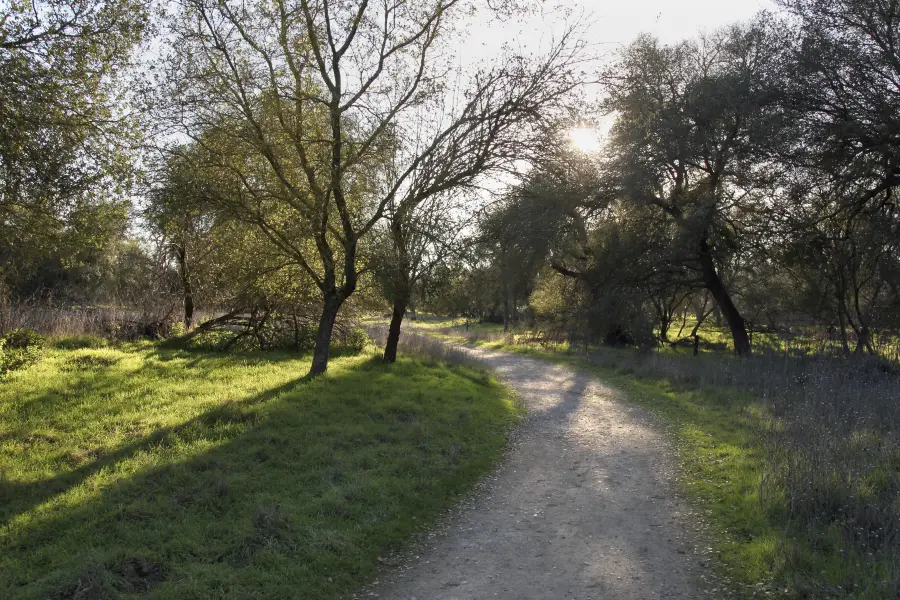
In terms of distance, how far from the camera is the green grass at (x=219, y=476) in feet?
16.8

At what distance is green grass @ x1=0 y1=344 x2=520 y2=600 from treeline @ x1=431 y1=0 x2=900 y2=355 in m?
5.36

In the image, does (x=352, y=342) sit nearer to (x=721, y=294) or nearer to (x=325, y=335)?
(x=325, y=335)

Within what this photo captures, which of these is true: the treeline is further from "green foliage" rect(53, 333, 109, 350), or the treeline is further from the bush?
"green foliage" rect(53, 333, 109, 350)

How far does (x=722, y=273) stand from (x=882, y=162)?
Answer: 7686mm

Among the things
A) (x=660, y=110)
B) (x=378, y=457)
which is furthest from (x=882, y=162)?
(x=378, y=457)

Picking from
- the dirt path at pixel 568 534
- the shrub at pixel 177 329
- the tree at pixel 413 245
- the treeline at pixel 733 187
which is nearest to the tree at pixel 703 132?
the treeline at pixel 733 187

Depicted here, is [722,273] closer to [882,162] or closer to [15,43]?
[882,162]

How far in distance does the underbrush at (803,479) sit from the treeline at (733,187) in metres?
6.71

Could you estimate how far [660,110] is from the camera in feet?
65.6

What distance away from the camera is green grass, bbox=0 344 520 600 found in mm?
5113

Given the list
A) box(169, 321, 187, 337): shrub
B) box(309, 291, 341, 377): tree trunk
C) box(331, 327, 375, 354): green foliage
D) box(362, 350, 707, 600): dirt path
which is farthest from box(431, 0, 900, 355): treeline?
box(169, 321, 187, 337): shrub

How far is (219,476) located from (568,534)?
4.17 meters

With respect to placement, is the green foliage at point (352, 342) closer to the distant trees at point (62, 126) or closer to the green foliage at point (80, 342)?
the green foliage at point (80, 342)

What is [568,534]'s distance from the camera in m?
6.32
